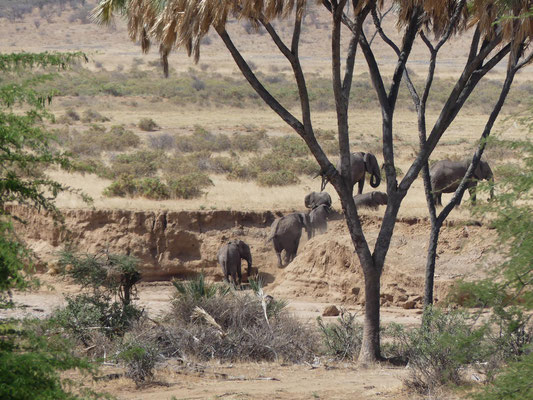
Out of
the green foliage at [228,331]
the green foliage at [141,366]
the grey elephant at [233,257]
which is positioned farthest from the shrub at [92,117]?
the green foliage at [141,366]

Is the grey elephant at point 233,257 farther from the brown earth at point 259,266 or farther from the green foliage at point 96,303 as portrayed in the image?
the green foliage at point 96,303

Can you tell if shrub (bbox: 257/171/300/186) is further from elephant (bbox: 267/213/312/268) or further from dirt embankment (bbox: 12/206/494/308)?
elephant (bbox: 267/213/312/268)

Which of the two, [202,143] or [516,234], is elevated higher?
[516,234]

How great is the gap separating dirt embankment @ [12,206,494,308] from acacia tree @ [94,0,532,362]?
6.23 metres

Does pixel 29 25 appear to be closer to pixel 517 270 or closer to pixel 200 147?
pixel 200 147

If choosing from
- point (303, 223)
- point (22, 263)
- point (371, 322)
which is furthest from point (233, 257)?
point (22, 263)

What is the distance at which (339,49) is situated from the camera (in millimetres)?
10867

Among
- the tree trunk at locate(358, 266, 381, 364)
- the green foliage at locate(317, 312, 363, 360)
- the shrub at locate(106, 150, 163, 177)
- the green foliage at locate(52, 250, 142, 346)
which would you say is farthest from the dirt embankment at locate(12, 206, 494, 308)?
the shrub at locate(106, 150, 163, 177)

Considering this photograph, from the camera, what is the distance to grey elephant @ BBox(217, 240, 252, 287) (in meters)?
18.8

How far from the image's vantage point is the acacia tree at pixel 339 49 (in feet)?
35.4

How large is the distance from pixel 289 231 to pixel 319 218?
958 millimetres

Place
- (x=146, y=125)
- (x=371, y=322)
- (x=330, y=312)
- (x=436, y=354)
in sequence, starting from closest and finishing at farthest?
(x=436, y=354), (x=371, y=322), (x=330, y=312), (x=146, y=125)

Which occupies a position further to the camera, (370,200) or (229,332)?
(370,200)

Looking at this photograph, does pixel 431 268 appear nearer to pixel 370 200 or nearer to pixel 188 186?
pixel 370 200
